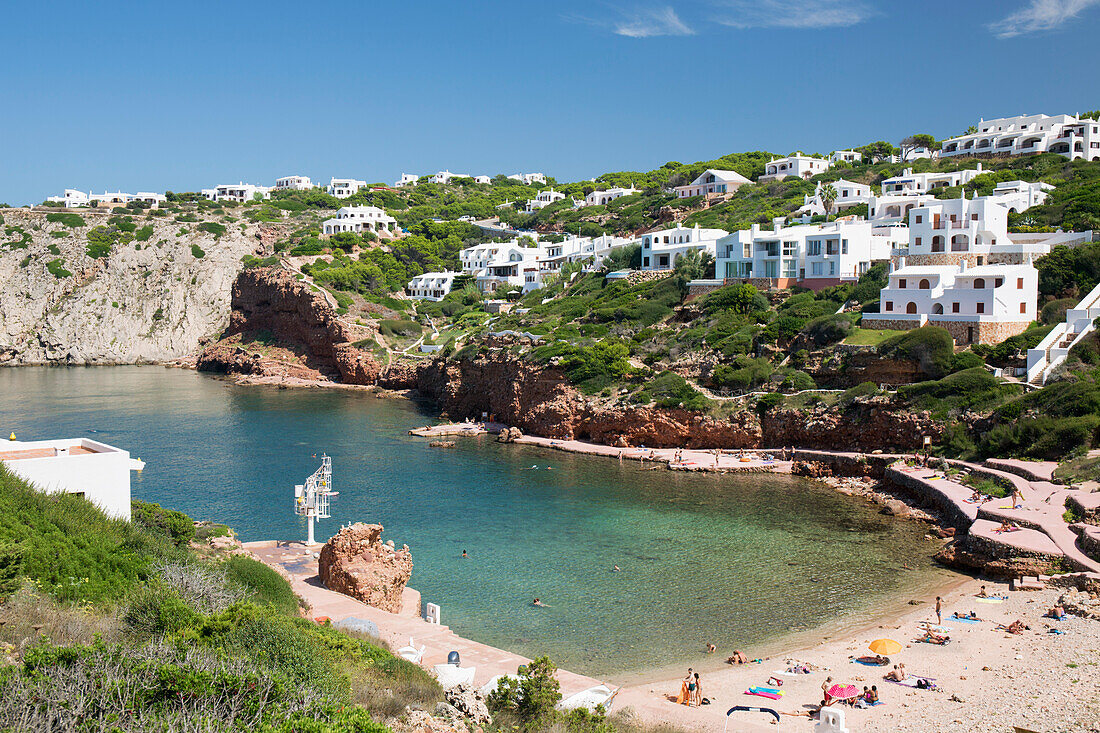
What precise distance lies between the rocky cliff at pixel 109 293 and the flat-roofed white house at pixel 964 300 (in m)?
63.5

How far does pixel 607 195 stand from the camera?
330 feet

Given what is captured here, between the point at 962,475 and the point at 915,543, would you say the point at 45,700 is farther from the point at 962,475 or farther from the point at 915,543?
the point at 962,475

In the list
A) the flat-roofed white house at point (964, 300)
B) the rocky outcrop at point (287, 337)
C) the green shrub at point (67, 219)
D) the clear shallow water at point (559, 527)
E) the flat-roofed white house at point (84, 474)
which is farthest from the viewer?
the green shrub at point (67, 219)

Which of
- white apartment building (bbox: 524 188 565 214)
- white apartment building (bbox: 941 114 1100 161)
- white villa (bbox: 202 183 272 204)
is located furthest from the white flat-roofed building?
white apartment building (bbox: 941 114 1100 161)

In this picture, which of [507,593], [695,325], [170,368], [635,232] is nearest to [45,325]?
[170,368]

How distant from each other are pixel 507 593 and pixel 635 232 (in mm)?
61019

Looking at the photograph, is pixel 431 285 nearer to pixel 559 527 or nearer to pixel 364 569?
pixel 559 527

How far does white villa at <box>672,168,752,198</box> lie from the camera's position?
3233 inches

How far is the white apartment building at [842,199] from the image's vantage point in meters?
63.2

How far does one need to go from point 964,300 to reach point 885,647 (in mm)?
25773

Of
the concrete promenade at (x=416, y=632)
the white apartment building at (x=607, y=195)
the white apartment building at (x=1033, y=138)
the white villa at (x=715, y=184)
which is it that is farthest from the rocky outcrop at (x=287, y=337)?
the white apartment building at (x=1033, y=138)

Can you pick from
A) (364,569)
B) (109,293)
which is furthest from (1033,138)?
(109,293)

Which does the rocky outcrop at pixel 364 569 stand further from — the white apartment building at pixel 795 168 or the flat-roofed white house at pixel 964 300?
the white apartment building at pixel 795 168

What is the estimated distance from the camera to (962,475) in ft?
102
